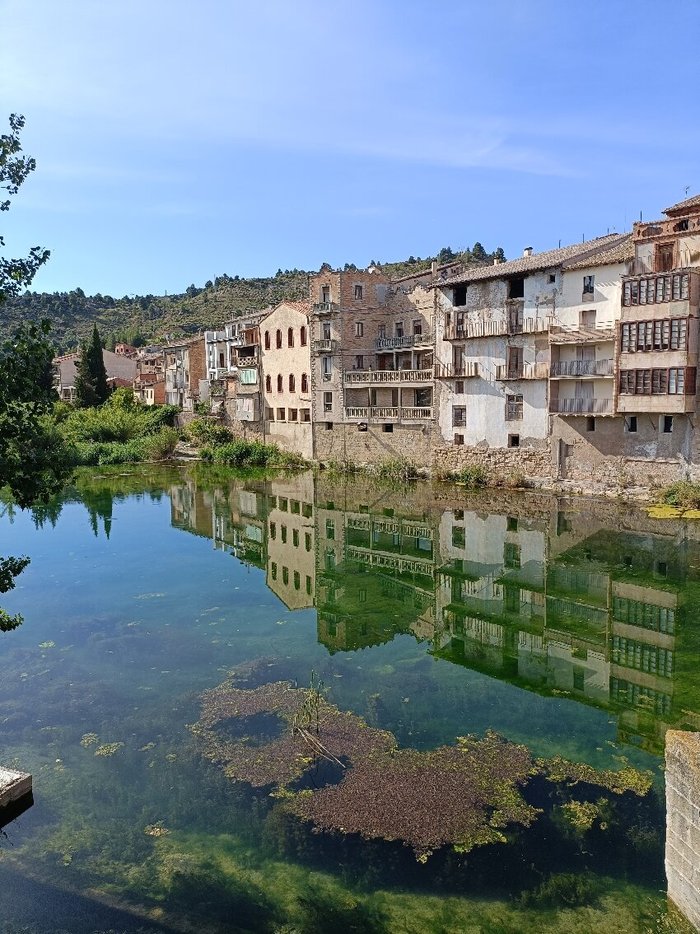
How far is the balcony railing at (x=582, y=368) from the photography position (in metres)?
31.8

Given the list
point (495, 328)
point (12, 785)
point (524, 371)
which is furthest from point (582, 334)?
point (12, 785)

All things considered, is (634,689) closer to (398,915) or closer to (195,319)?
(398,915)

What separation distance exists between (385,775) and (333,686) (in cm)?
356

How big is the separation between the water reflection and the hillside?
7069cm

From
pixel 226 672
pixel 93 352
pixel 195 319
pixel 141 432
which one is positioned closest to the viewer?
pixel 226 672

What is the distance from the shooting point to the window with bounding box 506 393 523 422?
1414 inches

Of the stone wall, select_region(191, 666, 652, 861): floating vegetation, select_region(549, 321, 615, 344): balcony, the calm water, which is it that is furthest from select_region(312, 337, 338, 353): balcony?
the stone wall

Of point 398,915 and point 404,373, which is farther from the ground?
point 404,373

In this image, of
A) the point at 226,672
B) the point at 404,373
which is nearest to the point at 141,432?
the point at 404,373

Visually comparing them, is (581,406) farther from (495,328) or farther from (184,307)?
(184,307)

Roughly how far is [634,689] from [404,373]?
30.4 m

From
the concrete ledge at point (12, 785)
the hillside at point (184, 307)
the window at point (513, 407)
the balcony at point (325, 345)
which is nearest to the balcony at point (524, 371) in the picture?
the window at point (513, 407)

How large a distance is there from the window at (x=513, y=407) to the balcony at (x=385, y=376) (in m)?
6.01

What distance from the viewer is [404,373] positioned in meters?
42.3
